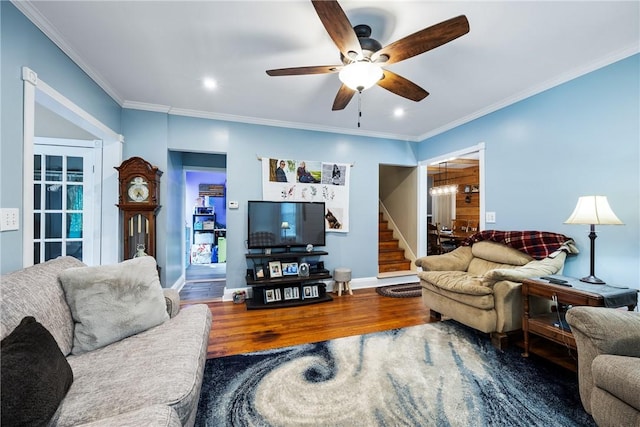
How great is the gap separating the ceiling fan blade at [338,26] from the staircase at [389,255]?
3.70 m

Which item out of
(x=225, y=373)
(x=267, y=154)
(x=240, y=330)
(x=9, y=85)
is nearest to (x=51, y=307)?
(x=225, y=373)

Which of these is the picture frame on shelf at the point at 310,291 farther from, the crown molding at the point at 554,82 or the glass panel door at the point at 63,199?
the crown molding at the point at 554,82

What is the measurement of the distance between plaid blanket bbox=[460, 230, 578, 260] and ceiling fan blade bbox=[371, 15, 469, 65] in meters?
2.10

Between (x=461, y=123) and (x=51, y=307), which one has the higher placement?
(x=461, y=123)

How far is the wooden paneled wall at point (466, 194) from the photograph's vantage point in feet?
21.5

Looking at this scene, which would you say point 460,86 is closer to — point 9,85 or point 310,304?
point 310,304

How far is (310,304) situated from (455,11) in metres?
3.21

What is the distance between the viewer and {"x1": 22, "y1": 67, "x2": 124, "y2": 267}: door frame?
165cm

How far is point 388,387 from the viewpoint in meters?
1.73

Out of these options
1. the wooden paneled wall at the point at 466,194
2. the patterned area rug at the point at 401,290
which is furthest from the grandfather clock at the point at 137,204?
the wooden paneled wall at the point at 466,194

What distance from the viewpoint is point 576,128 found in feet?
7.97

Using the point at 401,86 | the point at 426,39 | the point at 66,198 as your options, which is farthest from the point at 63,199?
the point at 426,39

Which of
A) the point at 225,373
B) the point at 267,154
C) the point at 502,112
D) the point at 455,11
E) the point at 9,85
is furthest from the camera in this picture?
the point at 267,154

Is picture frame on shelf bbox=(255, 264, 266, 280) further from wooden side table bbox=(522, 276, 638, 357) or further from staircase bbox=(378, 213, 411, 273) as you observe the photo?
wooden side table bbox=(522, 276, 638, 357)
